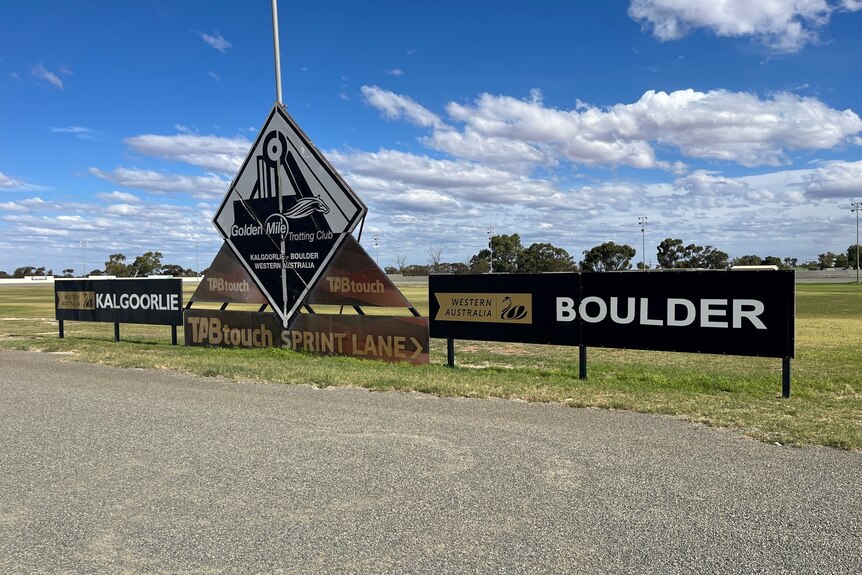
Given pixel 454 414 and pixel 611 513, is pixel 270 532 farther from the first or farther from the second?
pixel 454 414

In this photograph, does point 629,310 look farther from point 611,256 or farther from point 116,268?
point 116,268

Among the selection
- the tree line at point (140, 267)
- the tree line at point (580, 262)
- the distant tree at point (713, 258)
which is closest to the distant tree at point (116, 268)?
the tree line at point (140, 267)

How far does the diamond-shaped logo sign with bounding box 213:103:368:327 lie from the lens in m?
13.9

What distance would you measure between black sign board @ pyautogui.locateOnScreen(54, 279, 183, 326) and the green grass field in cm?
75

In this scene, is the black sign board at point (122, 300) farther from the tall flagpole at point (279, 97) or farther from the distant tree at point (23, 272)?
the distant tree at point (23, 272)

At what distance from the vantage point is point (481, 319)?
38.1 ft

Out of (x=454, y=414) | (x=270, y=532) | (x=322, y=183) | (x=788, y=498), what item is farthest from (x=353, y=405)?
(x=322, y=183)

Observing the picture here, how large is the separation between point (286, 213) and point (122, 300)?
5455 mm

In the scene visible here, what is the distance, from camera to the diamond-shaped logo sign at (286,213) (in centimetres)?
1392

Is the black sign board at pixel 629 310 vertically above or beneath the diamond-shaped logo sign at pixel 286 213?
beneath

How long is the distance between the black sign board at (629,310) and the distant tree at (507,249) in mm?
109865

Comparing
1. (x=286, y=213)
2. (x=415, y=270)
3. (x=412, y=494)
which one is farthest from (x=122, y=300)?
(x=415, y=270)

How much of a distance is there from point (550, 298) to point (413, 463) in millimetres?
5866

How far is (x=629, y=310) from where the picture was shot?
A: 33.2 feet
